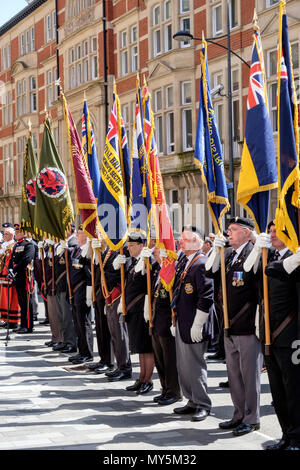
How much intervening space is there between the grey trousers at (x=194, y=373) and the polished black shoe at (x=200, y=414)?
41mm

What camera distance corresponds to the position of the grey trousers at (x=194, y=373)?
6.98 meters

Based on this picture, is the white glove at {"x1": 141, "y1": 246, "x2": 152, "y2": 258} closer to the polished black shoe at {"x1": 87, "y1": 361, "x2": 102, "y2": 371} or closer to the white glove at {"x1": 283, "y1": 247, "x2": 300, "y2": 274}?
the polished black shoe at {"x1": 87, "y1": 361, "x2": 102, "y2": 371}

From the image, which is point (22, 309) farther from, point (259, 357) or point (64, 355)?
point (259, 357)

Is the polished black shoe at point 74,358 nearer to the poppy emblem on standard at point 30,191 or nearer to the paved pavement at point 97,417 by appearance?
the paved pavement at point 97,417

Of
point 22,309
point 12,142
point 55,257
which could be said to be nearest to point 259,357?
point 55,257

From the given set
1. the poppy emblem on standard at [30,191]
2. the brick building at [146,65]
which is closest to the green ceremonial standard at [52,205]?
the poppy emblem on standard at [30,191]

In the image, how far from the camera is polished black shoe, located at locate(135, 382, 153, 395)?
8117mm

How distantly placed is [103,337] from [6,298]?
17.4 ft

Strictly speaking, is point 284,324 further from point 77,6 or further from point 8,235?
point 77,6

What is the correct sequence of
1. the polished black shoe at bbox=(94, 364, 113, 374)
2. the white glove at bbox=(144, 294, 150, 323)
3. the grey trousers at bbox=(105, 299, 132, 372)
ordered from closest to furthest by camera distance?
the white glove at bbox=(144, 294, 150, 323), the grey trousers at bbox=(105, 299, 132, 372), the polished black shoe at bbox=(94, 364, 113, 374)

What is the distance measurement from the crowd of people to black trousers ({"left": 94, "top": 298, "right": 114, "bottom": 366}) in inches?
0.6

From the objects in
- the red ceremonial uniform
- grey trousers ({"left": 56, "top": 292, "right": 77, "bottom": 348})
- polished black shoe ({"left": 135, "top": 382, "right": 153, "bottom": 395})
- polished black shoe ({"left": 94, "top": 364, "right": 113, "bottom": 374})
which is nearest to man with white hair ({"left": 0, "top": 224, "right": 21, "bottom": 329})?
the red ceremonial uniform

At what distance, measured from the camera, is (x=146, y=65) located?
24.5 meters
